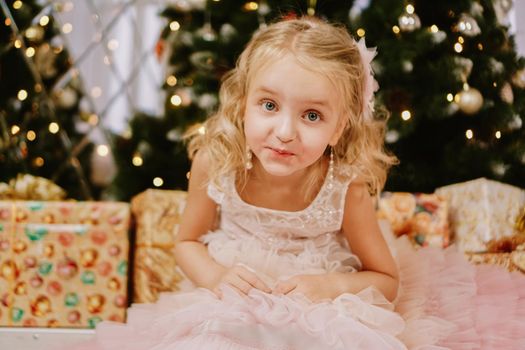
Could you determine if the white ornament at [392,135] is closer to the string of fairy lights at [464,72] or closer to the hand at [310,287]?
the string of fairy lights at [464,72]

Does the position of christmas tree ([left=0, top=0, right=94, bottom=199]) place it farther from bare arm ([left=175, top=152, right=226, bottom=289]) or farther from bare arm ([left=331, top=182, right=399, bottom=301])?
bare arm ([left=331, top=182, right=399, bottom=301])

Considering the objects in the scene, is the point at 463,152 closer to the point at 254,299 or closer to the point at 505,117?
the point at 505,117

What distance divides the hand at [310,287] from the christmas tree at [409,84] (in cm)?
81

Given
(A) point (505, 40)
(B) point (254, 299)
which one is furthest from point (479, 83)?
(B) point (254, 299)

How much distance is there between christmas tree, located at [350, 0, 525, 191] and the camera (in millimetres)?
1539

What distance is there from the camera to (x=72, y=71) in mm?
2207

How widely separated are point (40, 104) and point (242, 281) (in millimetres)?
1588

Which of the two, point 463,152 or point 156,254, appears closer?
point 156,254

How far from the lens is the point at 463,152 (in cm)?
160

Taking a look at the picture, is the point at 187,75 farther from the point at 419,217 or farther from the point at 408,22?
the point at 419,217

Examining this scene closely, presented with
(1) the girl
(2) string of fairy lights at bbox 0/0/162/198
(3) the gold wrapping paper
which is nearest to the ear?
(1) the girl

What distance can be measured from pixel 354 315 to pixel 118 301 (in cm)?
73

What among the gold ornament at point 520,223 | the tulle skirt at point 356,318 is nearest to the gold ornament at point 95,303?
the tulle skirt at point 356,318

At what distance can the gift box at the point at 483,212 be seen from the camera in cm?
137
